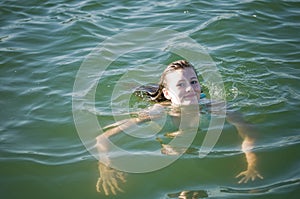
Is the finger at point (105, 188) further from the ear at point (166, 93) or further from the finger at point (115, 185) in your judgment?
the ear at point (166, 93)

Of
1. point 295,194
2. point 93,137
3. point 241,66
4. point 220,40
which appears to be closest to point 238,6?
point 220,40

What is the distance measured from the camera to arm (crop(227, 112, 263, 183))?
412 cm

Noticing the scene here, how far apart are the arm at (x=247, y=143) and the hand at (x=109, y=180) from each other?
128 cm

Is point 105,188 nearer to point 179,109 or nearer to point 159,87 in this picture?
point 179,109

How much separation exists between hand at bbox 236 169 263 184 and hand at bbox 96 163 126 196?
1.26 meters

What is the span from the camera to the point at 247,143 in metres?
4.71

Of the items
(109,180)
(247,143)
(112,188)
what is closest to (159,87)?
(247,143)

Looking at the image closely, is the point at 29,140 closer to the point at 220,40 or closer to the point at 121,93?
the point at 121,93

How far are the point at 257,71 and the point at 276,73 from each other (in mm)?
339

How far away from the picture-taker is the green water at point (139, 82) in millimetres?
4188

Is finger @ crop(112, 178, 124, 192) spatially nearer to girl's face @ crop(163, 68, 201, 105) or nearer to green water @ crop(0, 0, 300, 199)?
green water @ crop(0, 0, 300, 199)

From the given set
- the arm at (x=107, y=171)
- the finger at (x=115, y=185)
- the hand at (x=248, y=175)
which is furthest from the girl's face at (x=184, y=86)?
the finger at (x=115, y=185)

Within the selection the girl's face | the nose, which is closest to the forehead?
the girl's face

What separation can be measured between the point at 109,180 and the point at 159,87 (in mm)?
2189
